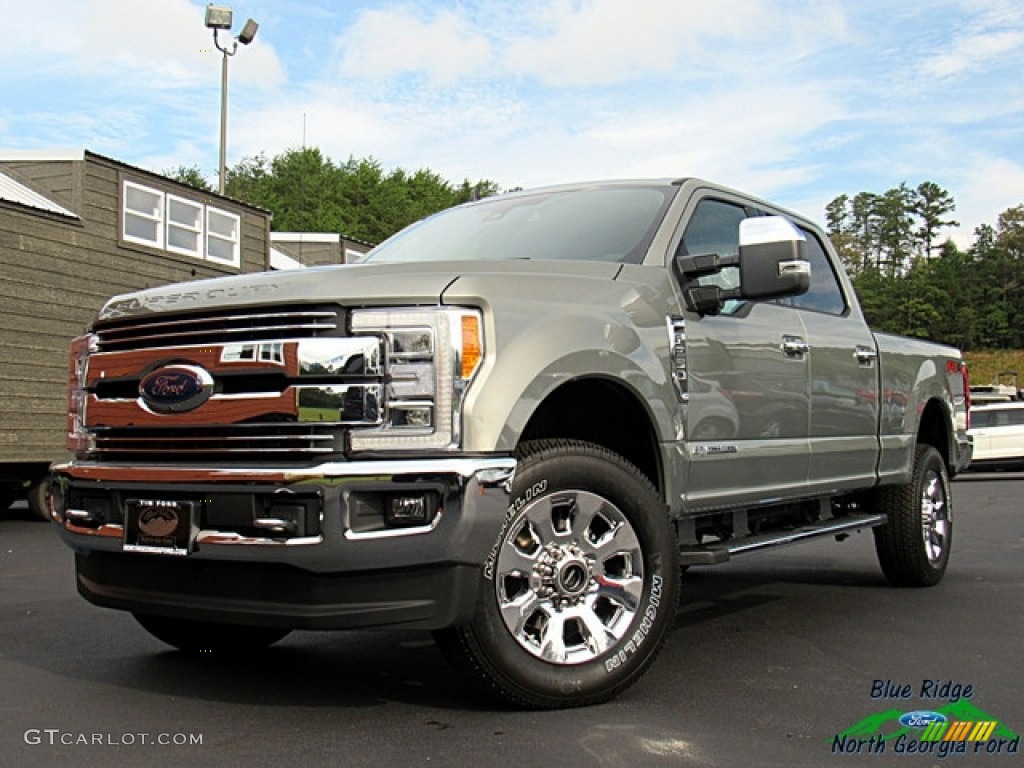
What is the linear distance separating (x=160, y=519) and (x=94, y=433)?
2.08ft

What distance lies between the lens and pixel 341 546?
3.36m

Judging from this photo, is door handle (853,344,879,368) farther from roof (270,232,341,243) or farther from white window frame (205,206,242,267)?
roof (270,232,341,243)

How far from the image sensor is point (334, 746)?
340cm

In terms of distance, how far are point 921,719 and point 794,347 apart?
201 cm

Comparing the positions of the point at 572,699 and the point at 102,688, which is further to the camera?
the point at 102,688

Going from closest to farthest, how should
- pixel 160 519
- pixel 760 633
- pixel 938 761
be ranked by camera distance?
pixel 938 761 → pixel 160 519 → pixel 760 633

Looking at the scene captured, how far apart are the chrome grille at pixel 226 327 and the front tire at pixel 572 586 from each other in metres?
0.80

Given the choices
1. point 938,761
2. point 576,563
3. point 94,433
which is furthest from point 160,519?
point 938,761

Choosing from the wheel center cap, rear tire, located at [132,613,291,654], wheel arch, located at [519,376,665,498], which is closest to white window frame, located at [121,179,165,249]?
rear tire, located at [132,613,291,654]

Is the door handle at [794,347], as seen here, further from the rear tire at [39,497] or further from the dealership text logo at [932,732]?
the rear tire at [39,497]

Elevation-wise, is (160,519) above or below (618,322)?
below

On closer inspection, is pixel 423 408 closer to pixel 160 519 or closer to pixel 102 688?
pixel 160 519

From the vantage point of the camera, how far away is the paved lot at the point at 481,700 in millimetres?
3350

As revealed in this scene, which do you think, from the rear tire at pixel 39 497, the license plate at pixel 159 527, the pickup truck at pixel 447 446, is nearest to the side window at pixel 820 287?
the pickup truck at pixel 447 446
